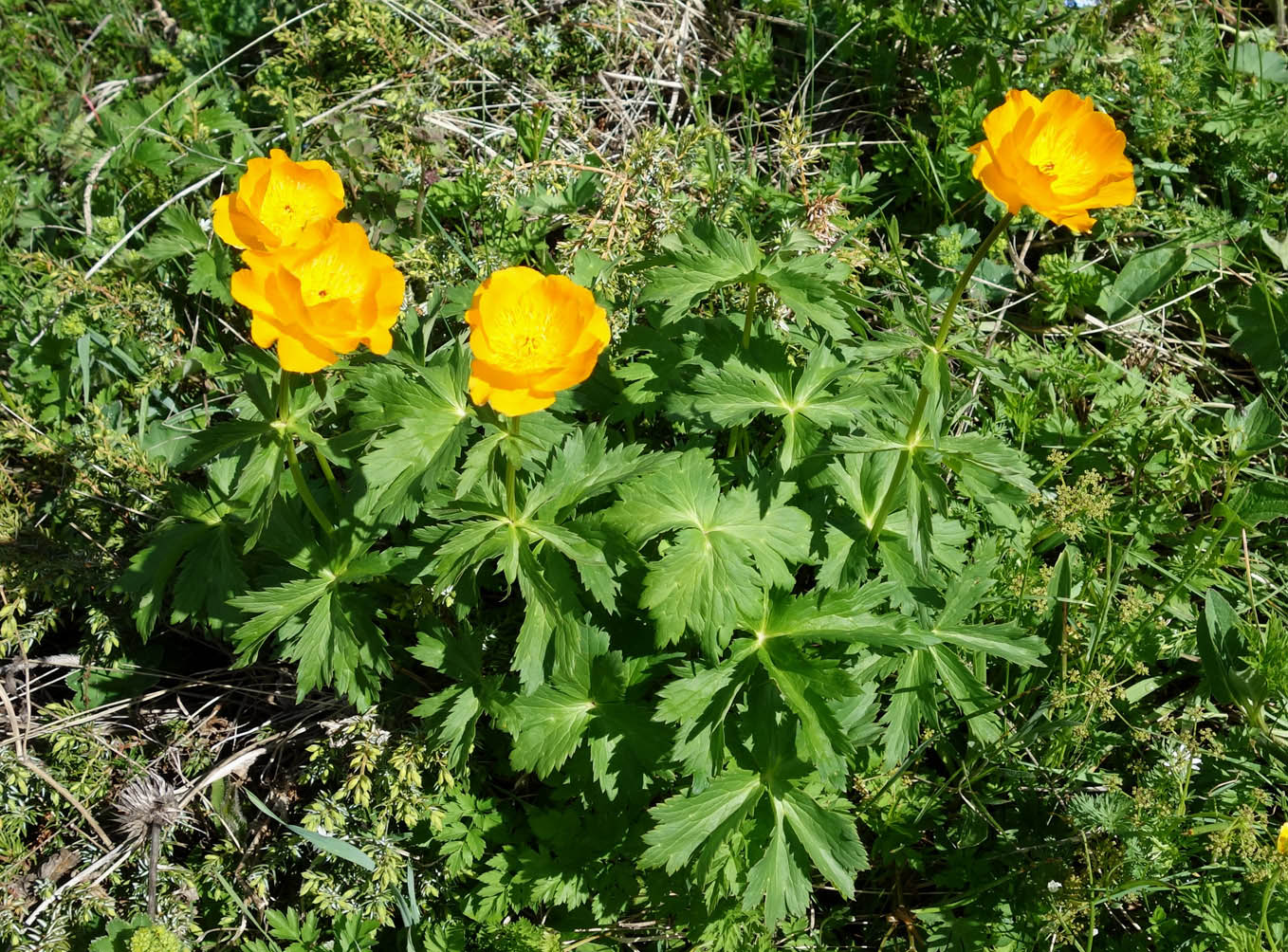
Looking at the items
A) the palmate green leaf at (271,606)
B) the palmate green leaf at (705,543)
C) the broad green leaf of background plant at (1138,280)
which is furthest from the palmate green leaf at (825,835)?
the broad green leaf of background plant at (1138,280)

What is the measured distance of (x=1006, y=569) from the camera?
2994 mm

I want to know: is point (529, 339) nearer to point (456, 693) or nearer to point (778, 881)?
point (456, 693)

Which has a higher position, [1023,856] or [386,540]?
[386,540]

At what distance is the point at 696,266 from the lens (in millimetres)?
2525

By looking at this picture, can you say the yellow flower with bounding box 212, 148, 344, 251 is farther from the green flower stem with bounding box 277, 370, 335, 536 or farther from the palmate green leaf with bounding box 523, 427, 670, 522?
the palmate green leaf with bounding box 523, 427, 670, 522

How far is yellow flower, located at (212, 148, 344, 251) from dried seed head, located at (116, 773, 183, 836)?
1633mm

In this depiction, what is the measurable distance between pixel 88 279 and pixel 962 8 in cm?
352

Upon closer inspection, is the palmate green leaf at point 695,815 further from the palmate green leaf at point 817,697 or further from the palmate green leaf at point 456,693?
the palmate green leaf at point 456,693

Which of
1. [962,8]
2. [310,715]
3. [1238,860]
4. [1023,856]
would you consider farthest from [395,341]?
[962,8]

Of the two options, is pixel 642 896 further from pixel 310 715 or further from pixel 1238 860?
pixel 1238 860

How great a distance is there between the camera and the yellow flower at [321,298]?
2.00 meters

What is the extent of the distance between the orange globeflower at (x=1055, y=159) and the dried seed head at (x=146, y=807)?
8.77 feet

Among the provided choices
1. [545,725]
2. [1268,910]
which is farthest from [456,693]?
[1268,910]

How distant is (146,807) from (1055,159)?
2.89m
